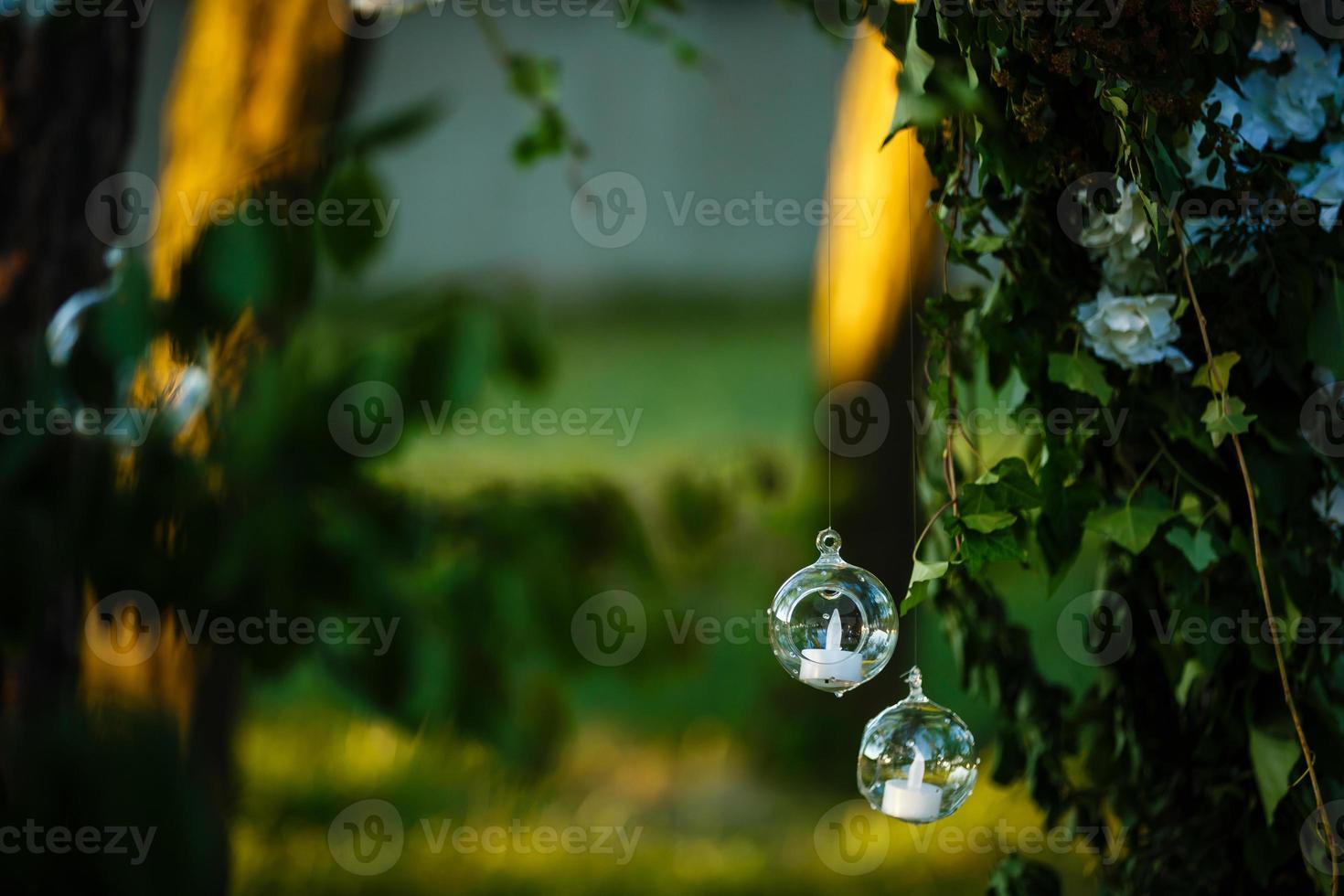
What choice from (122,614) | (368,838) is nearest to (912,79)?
(122,614)

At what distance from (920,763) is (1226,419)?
287 mm

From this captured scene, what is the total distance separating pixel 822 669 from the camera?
30.1 inches

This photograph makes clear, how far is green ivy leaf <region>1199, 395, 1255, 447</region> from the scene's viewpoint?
74 centimetres

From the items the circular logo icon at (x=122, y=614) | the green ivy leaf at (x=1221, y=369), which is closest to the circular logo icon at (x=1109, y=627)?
the green ivy leaf at (x=1221, y=369)

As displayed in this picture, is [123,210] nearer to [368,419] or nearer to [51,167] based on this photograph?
[51,167]

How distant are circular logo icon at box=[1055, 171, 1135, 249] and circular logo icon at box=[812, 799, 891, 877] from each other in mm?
1370

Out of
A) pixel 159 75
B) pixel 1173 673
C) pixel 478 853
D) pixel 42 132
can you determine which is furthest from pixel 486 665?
pixel 159 75

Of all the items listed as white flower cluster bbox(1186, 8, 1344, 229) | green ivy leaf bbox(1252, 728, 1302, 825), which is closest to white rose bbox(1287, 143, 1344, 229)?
white flower cluster bbox(1186, 8, 1344, 229)

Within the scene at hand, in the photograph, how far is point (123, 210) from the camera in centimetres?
188

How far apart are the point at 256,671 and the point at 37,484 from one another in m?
0.18

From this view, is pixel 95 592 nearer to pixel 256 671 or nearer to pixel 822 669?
pixel 256 671

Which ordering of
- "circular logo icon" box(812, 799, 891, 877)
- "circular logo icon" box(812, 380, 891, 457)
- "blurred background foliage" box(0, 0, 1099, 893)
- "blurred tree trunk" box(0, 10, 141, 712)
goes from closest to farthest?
"blurred background foliage" box(0, 0, 1099, 893)
"blurred tree trunk" box(0, 10, 141, 712)
"circular logo icon" box(812, 799, 891, 877)
"circular logo icon" box(812, 380, 891, 457)

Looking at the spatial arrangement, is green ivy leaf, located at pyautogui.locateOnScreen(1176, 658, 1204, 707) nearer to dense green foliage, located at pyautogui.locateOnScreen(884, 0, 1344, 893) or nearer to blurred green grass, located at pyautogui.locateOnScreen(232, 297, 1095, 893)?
dense green foliage, located at pyautogui.locateOnScreen(884, 0, 1344, 893)

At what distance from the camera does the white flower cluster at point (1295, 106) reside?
782 mm
